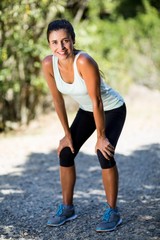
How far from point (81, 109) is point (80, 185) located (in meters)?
1.79

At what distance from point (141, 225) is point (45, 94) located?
6838 millimetres

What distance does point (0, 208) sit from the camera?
4395 millimetres

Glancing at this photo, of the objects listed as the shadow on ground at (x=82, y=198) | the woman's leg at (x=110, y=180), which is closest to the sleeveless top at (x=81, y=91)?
the woman's leg at (x=110, y=180)

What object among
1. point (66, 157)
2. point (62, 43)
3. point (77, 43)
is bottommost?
point (66, 157)

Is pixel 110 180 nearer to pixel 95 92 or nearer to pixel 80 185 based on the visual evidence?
pixel 95 92

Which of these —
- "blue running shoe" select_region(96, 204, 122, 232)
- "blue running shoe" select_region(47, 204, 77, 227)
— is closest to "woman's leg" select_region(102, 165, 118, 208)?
"blue running shoe" select_region(96, 204, 122, 232)

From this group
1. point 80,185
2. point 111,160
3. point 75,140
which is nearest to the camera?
point 111,160

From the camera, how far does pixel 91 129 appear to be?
370 centimetres

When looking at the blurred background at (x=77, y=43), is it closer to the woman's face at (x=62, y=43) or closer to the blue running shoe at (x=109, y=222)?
the woman's face at (x=62, y=43)

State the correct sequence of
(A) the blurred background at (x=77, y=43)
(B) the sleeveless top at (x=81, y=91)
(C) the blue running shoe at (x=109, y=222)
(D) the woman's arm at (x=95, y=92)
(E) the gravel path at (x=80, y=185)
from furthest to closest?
(A) the blurred background at (x=77, y=43) → (E) the gravel path at (x=80, y=185) → (C) the blue running shoe at (x=109, y=222) → (B) the sleeveless top at (x=81, y=91) → (D) the woman's arm at (x=95, y=92)

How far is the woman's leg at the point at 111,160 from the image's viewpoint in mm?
3525

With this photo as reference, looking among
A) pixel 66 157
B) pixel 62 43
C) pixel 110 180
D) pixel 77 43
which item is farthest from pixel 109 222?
pixel 77 43

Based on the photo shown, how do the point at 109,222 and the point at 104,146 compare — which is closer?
the point at 104,146

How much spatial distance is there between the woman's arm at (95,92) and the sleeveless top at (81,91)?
7 cm
